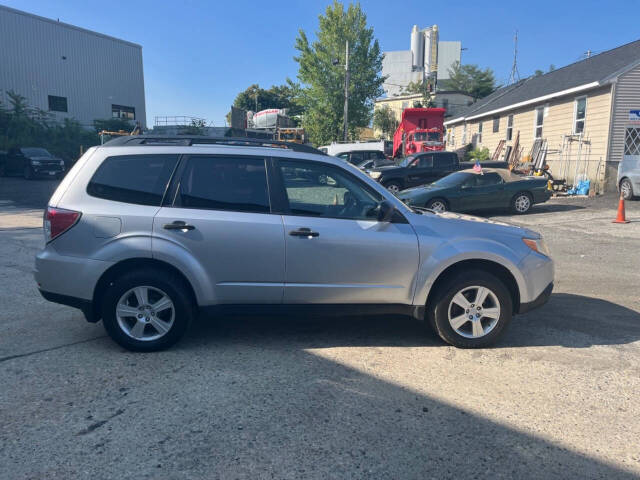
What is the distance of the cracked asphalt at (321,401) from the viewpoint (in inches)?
110

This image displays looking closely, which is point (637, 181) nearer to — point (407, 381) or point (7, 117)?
point (407, 381)

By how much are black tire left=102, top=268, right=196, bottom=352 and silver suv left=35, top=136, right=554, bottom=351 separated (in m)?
0.01

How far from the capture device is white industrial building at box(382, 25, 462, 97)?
81.9 metres

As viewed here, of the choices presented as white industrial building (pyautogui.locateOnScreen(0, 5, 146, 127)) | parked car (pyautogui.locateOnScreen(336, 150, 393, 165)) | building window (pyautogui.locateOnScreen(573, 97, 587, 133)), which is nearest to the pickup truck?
building window (pyautogui.locateOnScreen(573, 97, 587, 133))

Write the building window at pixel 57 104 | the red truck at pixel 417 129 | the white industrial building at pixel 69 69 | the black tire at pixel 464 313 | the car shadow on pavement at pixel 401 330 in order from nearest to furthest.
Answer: the black tire at pixel 464 313 → the car shadow on pavement at pixel 401 330 → the red truck at pixel 417 129 → the white industrial building at pixel 69 69 → the building window at pixel 57 104

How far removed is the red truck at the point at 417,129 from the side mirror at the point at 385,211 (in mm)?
24622

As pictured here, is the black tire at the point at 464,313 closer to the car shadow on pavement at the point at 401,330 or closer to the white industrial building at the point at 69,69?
the car shadow on pavement at the point at 401,330

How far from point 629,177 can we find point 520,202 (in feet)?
14.3

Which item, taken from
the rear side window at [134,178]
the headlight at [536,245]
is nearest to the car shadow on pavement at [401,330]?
the headlight at [536,245]

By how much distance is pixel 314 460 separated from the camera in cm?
281

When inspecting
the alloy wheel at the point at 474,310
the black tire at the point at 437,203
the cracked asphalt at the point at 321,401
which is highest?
the black tire at the point at 437,203

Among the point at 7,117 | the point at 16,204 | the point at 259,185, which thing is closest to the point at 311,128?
the point at 7,117

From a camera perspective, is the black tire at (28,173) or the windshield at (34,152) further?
the windshield at (34,152)

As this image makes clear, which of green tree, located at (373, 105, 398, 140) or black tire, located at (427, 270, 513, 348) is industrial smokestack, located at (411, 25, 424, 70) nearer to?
green tree, located at (373, 105, 398, 140)
